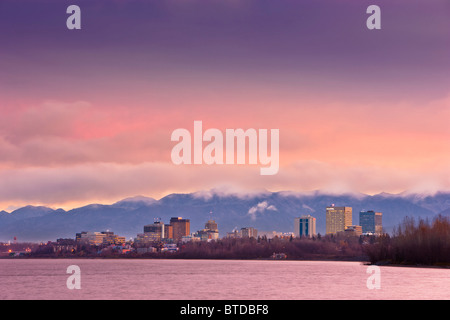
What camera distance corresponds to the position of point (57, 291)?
112938mm

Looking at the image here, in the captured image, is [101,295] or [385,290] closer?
[101,295]
